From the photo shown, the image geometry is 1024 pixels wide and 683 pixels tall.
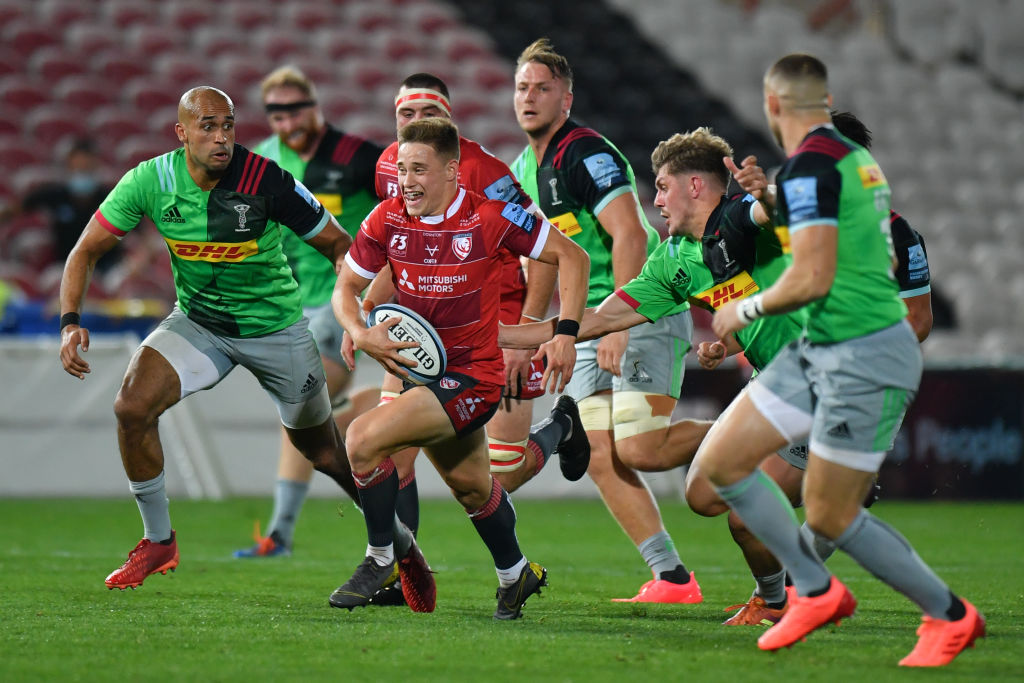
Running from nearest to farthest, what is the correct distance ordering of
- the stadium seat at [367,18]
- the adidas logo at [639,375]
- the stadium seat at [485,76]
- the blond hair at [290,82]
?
the adidas logo at [639,375], the blond hair at [290,82], the stadium seat at [485,76], the stadium seat at [367,18]

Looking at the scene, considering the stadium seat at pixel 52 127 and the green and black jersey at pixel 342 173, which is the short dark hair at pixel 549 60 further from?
the stadium seat at pixel 52 127

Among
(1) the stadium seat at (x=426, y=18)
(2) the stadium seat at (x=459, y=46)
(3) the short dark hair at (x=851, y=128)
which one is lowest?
(3) the short dark hair at (x=851, y=128)

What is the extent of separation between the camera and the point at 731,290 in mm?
5348

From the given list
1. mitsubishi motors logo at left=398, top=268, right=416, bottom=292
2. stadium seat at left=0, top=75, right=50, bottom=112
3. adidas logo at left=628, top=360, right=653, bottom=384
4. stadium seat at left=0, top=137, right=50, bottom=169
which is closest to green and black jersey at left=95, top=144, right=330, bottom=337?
mitsubishi motors logo at left=398, top=268, right=416, bottom=292

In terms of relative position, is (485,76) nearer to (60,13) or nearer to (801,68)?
(60,13)

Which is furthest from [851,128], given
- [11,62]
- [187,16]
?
[187,16]

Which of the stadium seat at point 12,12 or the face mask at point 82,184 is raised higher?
the stadium seat at point 12,12

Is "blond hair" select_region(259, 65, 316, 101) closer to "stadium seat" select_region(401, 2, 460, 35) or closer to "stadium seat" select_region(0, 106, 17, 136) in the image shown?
"stadium seat" select_region(0, 106, 17, 136)

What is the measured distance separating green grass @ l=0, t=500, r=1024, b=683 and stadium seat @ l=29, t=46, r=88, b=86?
8.83 metres

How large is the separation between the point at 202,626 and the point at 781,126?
2.73 metres

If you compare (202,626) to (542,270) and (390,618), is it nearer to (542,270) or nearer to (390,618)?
(390,618)

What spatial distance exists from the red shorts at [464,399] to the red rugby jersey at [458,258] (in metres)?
0.04

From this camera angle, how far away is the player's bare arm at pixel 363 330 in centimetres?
487

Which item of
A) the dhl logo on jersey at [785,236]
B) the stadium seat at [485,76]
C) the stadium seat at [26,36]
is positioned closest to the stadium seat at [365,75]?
the stadium seat at [485,76]
